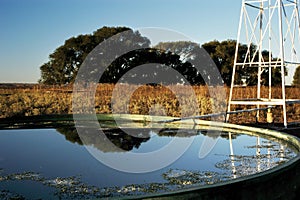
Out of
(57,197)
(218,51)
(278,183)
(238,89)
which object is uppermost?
(218,51)

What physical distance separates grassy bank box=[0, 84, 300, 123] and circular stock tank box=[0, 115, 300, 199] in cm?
330

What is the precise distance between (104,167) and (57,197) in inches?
53.4

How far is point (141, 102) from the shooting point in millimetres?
12102

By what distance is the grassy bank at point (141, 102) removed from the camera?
11.6 meters

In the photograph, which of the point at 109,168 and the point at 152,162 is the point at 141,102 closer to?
the point at 152,162

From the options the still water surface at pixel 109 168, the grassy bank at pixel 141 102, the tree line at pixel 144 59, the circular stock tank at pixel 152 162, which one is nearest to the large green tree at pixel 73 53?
the tree line at pixel 144 59

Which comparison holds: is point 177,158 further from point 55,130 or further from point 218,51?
point 218,51

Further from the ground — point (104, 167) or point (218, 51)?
point (218, 51)

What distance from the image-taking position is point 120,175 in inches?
165

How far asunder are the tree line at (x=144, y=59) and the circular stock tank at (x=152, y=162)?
1297cm

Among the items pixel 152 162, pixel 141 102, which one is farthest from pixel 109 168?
pixel 141 102

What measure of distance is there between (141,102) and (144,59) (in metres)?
12.2

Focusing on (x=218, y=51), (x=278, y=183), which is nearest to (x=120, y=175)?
(x=278, y=183)

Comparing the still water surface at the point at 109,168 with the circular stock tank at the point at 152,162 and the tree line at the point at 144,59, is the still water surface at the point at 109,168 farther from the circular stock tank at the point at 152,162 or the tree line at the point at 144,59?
the tree line at the point at 144,59
